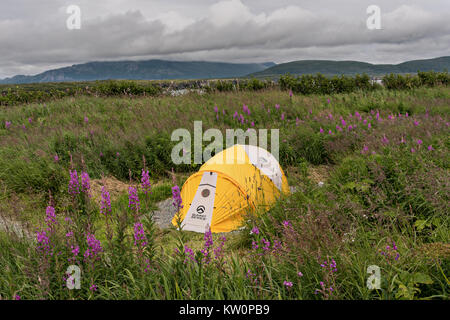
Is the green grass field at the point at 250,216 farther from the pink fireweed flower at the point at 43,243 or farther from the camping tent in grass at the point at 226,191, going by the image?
the camping tent in grass at the point at 226,191

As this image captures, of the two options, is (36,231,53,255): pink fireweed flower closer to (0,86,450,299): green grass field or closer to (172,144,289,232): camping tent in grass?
(0,86,450,299): green grass field

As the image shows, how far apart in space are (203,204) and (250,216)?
176cm

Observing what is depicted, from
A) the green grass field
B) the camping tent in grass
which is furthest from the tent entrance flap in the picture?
the green grass field

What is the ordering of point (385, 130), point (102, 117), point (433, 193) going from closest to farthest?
point (433, 193), point (385, 130), point (102, 117)

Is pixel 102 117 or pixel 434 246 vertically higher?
pixel 102 117

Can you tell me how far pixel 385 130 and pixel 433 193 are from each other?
4.32 metres

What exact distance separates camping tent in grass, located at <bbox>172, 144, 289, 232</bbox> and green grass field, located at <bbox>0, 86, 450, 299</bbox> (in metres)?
0.45

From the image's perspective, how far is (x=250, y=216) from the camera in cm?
462

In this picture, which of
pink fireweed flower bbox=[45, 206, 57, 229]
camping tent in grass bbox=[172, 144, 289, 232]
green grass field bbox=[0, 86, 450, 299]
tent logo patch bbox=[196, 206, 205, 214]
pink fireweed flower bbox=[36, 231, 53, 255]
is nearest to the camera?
green grass field bbox=[0, 86, 450, 299]

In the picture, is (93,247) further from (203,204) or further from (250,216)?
(203,204)

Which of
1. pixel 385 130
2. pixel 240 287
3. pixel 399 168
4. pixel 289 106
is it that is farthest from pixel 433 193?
pixel 289 106

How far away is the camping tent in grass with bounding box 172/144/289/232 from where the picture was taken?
604 centimetres
